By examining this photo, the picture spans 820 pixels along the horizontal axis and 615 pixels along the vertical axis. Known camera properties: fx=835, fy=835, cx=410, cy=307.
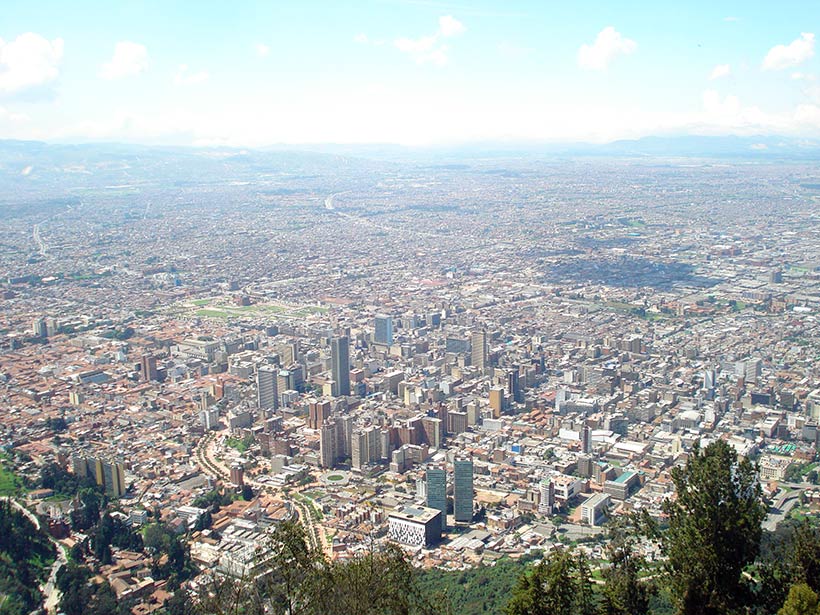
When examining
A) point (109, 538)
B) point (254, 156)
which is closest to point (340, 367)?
point (109, 538)

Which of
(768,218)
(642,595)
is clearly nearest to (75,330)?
(642,595)

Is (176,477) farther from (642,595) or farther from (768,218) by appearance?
(768,218)

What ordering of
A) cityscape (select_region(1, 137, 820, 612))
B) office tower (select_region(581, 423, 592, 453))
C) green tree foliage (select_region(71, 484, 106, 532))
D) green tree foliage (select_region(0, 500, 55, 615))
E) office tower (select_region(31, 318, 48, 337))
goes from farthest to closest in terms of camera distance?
office tower (select_region(31, 318, 48, 337))
office tower (select_region(581, 423, 592, 453))
cityscape (select_region(1, 137, 820, 612))
green tree foliage (select_region(71, 484, 106, 532))
green tree foliage (select_region(0, 500, 55, 615))

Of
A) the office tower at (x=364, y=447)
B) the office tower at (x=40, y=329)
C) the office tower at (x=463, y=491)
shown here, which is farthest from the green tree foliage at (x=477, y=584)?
the office tower at (x=40, y=329)

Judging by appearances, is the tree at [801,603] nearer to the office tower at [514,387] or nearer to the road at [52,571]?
the road at [52,571]

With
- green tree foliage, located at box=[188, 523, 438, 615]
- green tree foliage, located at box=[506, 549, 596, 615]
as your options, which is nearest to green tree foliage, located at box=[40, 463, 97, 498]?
green tree foliage, located at box=[188, 523, 438, 615]

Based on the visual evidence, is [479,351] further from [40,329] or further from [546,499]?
[40,329]

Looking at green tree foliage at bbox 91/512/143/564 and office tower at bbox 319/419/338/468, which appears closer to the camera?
green tree foliage at bbox 91/512/143/564

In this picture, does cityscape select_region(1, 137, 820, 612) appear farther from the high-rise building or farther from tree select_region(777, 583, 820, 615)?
tree select_region(777, 583, 820, 615)
